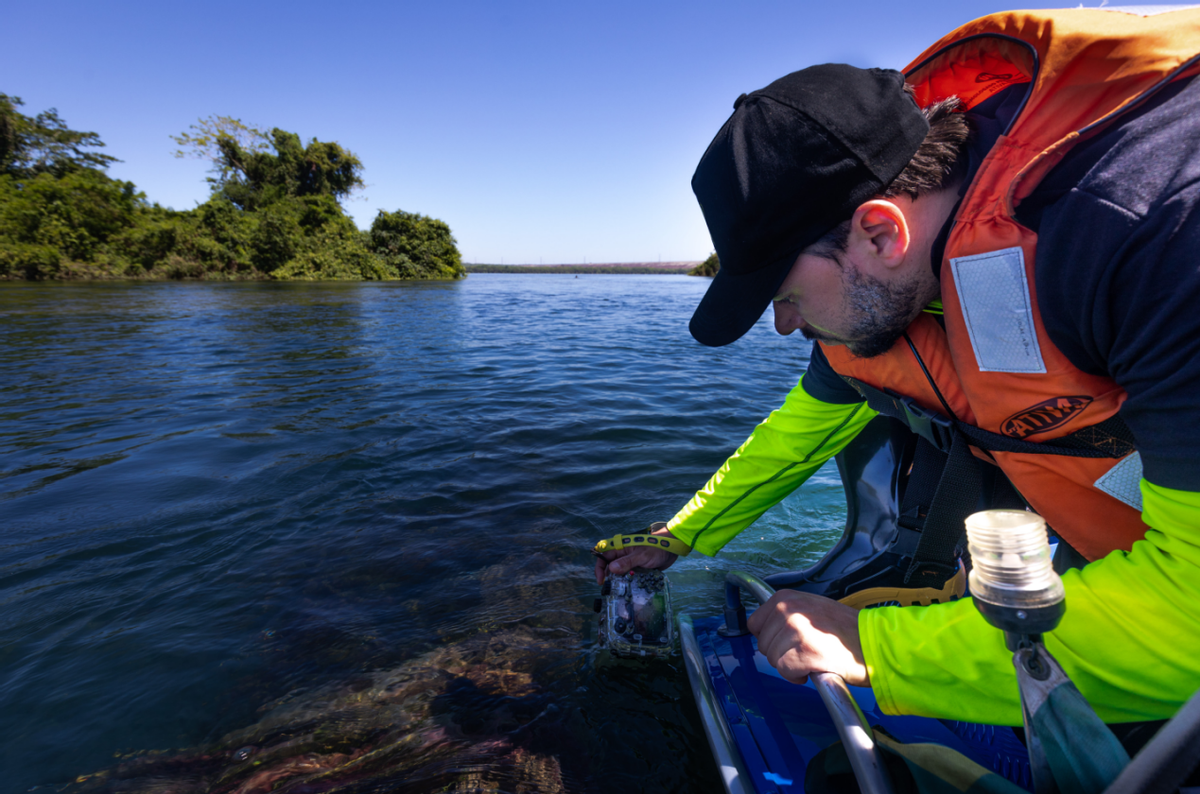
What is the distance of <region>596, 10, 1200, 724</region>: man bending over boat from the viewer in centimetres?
82

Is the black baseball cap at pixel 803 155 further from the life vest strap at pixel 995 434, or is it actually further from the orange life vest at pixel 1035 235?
the life vest strap at pixel 995 434

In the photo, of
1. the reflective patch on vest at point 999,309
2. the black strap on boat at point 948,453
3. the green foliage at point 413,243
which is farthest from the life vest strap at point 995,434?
the green foliage at point 413,243

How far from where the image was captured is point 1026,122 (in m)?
1.01

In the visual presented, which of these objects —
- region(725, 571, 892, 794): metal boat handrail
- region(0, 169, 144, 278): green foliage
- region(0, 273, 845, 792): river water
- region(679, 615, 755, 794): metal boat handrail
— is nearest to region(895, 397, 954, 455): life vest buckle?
region(725, 571, 892, 794): metal boat handrail

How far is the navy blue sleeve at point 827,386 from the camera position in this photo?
190cm

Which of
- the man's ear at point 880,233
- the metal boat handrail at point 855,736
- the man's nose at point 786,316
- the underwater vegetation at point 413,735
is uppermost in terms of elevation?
the man's ear at point 880,233

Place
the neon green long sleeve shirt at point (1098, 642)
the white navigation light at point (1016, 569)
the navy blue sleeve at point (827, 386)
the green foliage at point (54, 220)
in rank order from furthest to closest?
the green foliage at point (54, 220)
the navy blue sleeve at point (827, 386)
the neon green long sleeve shirt at point (1098, 642)
the white navigation light at point (1016, 569)

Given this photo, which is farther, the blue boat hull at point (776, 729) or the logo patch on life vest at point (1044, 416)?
the blue boat hull at point (776, 729)

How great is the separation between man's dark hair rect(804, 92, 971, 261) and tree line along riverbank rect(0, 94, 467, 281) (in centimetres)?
3758

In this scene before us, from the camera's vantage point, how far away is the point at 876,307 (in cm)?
136

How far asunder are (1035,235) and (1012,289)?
0.11 m

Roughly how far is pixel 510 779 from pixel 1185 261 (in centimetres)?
225

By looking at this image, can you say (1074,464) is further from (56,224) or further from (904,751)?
(56,224)

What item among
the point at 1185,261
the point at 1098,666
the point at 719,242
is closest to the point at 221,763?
the point at 719,242
